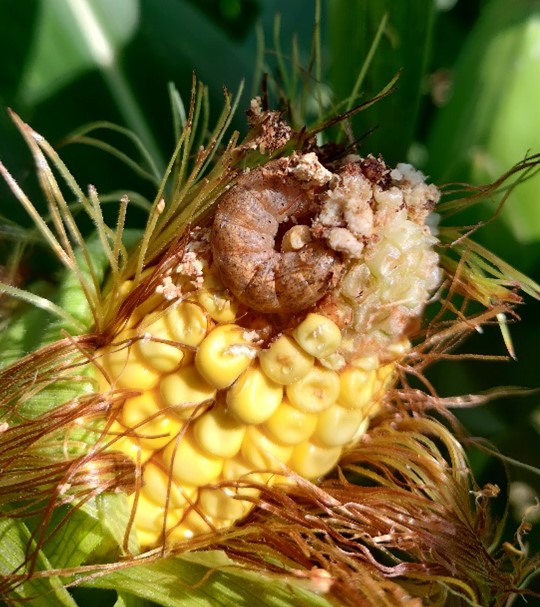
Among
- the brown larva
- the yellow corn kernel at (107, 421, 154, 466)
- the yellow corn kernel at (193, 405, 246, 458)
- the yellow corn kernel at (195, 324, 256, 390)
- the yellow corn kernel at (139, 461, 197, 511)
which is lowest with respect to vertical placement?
the yellow corn kernel at (139, 461, 197, 511)

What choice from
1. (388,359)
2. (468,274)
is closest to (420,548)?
(388,359)

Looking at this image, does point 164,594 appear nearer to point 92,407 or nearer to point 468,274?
point 92,407

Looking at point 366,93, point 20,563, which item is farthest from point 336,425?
point 366,93

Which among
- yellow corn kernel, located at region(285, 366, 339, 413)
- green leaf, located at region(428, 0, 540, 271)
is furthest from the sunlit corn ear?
green leaf, located at region(428, 0, 540, 271)

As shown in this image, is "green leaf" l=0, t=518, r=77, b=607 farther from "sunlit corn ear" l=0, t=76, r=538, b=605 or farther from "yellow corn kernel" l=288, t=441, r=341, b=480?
"yellow corn kernel" l=288, t=441, r=341, b=480

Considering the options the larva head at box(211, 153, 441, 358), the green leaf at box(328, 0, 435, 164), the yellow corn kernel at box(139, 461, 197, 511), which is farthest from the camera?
the green leaf at box(328, 0, 435, 164)

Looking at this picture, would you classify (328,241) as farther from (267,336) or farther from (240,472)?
(240,472)

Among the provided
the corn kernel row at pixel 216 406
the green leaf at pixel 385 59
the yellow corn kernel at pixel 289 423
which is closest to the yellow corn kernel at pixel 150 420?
the corn kernel row at pixel 216 406
